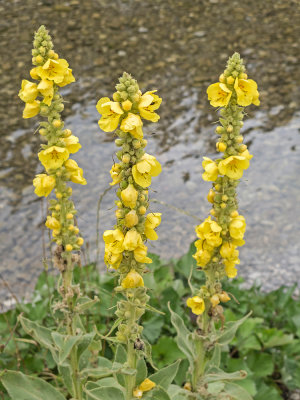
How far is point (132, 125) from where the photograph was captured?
1.63m

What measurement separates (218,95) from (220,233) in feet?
1.96

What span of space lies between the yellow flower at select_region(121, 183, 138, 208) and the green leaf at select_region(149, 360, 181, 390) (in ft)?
2.91

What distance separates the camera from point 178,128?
6863mm

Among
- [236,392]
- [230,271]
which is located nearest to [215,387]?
[236,392]

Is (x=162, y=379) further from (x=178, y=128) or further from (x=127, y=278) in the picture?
(x=178, y=128)

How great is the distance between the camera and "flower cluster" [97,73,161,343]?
1.68 metres

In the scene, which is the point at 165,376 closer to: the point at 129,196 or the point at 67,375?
the point at 67,375

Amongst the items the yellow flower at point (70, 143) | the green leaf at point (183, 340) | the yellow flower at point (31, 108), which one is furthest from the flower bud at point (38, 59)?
the green leaf at point (183, 340)

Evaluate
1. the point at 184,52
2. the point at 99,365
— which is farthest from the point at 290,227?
the point at 184,52

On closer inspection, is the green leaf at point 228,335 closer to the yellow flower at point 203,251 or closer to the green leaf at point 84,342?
the yellow flower at point 203,251

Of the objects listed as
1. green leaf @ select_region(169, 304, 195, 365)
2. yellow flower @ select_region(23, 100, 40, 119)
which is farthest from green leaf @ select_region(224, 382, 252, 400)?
yellow flower @ select_region(23, 100, 40, 119)

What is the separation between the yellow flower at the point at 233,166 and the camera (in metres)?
2.07

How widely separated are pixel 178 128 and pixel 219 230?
4.83 meters

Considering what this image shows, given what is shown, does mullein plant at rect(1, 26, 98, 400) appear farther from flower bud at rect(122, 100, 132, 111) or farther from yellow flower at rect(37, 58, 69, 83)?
flower bud at rect(122, 100, 132, 111)
